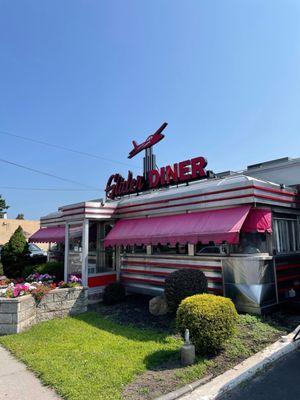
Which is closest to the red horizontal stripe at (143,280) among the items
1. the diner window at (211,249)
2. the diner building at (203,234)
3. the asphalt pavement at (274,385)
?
the diner building at (203,234)

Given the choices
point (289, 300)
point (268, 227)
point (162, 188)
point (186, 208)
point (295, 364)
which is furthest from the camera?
point (162, 188)

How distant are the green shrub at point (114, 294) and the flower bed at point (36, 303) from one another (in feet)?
2.63

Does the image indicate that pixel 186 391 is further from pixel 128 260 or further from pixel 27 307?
pixel 128 260

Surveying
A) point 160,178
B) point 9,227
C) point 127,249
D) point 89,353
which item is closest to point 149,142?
point 160,178

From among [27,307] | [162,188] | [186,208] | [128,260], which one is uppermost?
[162,188]

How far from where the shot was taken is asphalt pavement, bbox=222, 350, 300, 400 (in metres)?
4.43

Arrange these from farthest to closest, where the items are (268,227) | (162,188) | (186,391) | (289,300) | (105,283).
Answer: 1. (162,188)
2. (105,283)
3. (289,300)
4. (268,227)
5. (186,391)

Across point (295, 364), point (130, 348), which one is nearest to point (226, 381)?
point (295, 364)

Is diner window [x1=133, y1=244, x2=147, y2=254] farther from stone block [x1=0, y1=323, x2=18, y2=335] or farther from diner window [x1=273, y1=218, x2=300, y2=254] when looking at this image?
stone block [x1=0, y1=323, x2=18, y2=335]

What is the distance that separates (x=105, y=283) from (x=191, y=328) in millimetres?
6289

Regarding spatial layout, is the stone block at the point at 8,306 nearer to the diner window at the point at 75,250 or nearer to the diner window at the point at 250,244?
the diner window at the point at 75,250

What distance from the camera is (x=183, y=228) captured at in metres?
9.23

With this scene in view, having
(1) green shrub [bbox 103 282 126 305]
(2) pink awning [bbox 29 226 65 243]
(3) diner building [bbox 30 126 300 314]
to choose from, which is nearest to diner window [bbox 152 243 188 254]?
(3) diner building [bbox 30 126 300 314]

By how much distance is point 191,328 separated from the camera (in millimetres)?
5672
